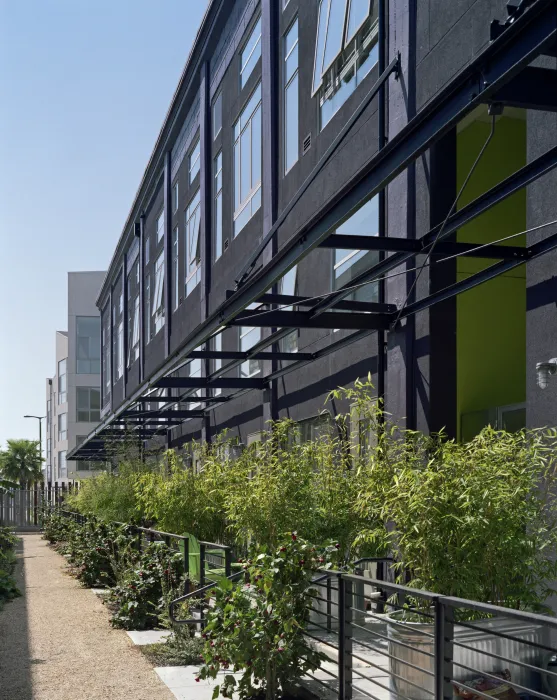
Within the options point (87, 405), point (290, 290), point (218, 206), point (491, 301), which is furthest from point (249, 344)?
point (87, 405)

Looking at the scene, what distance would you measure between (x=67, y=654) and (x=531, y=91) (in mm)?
7200

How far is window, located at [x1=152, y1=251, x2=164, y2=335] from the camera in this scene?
27.6 m

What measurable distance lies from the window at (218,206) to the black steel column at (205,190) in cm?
16

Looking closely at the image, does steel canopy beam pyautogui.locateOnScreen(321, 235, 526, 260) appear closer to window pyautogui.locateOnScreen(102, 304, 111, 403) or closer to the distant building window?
the distant building window

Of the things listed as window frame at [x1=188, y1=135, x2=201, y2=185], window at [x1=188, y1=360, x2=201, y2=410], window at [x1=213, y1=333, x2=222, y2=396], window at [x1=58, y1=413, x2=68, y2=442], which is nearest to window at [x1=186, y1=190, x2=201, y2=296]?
window frame at [x1=188, y1=135, x2=201, y2=185]

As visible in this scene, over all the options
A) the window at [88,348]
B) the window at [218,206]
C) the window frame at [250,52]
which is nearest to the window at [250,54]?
the window frame at [250,52]

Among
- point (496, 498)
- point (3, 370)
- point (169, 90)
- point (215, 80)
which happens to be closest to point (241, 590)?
point (496, 498)

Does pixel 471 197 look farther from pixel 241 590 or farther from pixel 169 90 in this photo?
pixel 169 90

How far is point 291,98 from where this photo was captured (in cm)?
1559

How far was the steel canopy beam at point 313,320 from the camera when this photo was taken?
10891mm

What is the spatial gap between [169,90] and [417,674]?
21601mm

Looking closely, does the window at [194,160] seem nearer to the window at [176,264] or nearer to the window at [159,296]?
the window at [176,264]

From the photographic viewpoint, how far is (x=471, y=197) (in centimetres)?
1172

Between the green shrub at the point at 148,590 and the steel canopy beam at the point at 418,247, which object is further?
the green shrub at the point at 148,590
